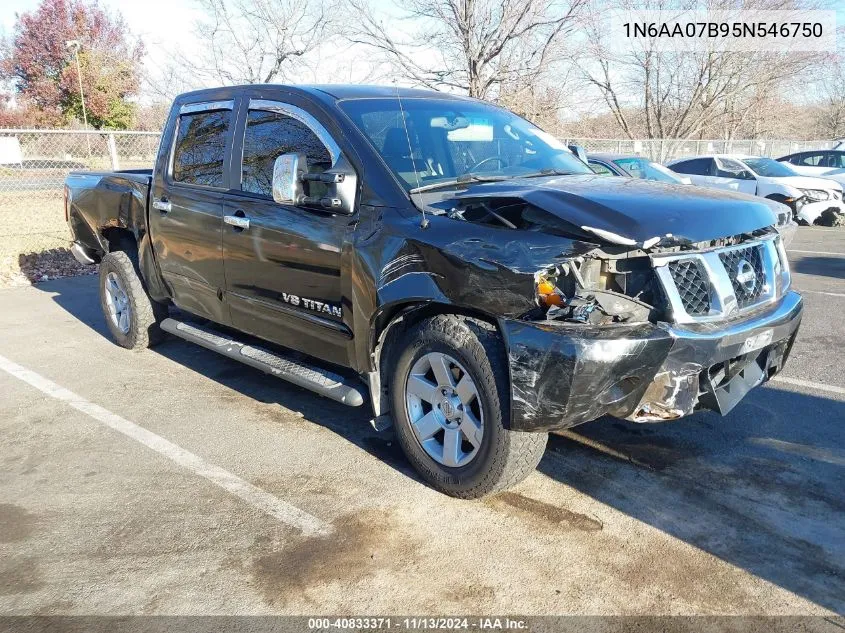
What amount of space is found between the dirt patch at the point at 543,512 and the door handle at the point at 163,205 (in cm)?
318

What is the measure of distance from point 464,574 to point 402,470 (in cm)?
99

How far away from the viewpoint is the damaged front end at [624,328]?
2877mm

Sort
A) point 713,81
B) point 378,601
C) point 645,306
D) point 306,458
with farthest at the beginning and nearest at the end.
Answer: point 713,81 < point 306,458 < point 645,306 < point 378,601

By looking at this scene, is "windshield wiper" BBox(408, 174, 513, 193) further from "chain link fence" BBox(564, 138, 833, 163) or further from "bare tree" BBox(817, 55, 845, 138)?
"bare tree" BBox(817, 55, 845, 138)

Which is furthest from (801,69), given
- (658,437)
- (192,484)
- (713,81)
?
(192,484)

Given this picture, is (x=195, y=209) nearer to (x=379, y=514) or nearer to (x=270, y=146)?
(x=270, y=146)

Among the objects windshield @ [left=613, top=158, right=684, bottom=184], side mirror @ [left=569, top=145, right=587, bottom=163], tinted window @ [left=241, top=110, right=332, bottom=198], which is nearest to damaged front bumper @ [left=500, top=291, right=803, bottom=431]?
tinted window @ [left=241, top=110, right=332, bottom=198]

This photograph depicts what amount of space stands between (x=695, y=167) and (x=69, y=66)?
27.1m

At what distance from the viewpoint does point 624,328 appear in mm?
2938

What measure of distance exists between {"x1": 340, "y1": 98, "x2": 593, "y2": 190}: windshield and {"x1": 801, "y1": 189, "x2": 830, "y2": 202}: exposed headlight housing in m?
12.1

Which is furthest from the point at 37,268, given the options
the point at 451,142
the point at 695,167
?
the point at 695,167

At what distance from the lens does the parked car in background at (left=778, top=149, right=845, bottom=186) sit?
17700 mm

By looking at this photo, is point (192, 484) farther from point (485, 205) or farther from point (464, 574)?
point (485, 205)

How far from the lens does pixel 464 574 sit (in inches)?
114
